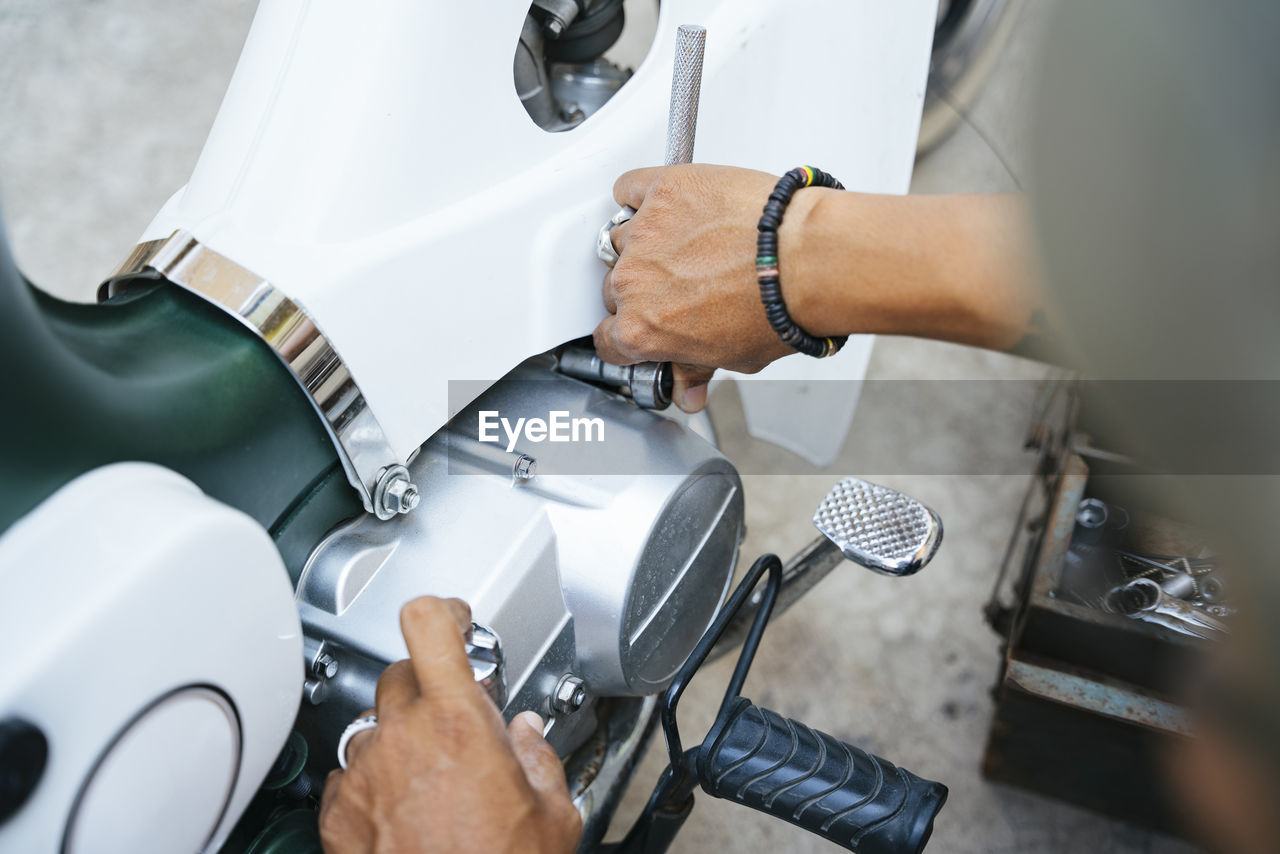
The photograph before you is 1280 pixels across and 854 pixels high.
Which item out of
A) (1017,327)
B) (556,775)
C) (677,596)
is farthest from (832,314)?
(556,775)

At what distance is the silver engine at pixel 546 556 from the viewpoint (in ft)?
1.97

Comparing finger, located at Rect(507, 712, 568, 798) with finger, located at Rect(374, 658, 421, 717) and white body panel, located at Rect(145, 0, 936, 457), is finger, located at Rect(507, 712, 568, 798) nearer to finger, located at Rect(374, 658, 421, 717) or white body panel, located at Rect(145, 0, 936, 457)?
finger, located at Rect(374, 658, 421, 717)

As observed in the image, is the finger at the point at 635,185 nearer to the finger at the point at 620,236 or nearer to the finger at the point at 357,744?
the finger at the point at 620,236

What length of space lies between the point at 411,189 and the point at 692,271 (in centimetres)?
22

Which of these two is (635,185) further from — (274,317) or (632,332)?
(274,317)

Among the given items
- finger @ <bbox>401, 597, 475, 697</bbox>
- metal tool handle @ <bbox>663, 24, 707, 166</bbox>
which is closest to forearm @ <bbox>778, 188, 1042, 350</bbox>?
metal tool handle @ <bbox>663, 24, 707, 166</bbox>

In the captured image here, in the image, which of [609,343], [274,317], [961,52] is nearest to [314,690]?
[274,317]

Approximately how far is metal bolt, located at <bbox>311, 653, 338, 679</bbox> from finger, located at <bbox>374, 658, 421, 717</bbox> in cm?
8

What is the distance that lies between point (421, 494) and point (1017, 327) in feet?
1.39

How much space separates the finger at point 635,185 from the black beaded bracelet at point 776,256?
0.11m

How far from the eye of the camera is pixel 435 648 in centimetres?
49

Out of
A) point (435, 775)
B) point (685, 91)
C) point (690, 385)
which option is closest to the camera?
point (435, 775)

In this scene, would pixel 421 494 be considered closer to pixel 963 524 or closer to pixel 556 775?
pixel 556 775

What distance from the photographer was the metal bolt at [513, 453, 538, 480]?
66cm
